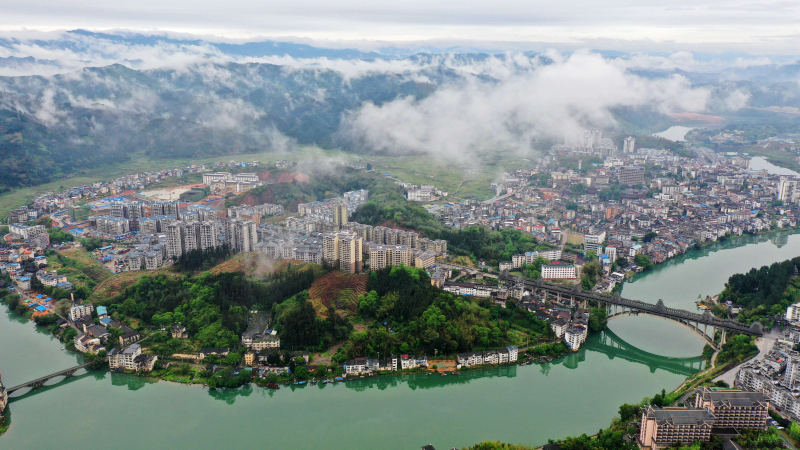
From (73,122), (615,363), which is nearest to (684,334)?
(615,363)

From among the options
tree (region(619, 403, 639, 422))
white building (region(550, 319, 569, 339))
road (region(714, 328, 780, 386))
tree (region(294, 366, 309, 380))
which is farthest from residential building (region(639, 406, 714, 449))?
tree (region(294, 366, 309, 380))

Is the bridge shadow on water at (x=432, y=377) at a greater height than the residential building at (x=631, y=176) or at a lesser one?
lesser

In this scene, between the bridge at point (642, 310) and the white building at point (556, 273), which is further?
the white building at point (556, 273)

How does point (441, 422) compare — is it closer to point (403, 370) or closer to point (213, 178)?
point (403, 370)

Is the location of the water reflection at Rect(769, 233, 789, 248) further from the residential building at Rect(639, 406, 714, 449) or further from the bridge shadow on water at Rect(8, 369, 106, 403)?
the bridge shadow on water at Rect(8, 369, 106, 403)

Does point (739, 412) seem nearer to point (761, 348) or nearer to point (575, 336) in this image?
point (761, 348)

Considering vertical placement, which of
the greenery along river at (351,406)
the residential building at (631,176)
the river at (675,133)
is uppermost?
the river at (675,133)

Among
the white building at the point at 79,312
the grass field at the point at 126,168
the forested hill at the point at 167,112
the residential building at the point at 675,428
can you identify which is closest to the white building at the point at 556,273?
the residential building at the point at 675,428

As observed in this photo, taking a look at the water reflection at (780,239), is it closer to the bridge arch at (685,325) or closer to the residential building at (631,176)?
the residential building at (631,176)
